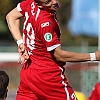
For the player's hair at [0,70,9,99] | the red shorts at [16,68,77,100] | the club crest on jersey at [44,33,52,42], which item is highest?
the club crest on jersey at [44,33,52,42]

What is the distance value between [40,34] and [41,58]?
37 cm

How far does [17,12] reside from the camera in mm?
7445

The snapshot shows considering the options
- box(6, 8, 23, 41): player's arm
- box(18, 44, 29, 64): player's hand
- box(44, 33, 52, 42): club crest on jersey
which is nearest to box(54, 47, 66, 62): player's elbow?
box(44, 33, 52, 42): club crest on jersey

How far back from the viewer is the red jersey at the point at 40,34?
6788mm

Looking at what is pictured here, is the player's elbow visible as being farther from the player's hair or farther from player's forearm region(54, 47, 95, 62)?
the player's hair

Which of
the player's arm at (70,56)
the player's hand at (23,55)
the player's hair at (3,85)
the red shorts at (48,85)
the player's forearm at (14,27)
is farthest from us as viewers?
the player's forearm at (14,27)

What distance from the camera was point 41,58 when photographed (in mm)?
7102

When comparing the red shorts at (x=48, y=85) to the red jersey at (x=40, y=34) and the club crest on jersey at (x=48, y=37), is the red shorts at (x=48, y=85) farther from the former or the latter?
the club crest on jersey at (x=48, y=37)

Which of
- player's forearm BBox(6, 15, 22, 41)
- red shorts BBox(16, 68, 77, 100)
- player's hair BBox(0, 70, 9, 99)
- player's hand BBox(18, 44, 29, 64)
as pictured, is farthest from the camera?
player's forearm BBox(6, 15, 22, 41)

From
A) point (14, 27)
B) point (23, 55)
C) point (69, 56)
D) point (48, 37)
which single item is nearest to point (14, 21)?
point (14, 27)

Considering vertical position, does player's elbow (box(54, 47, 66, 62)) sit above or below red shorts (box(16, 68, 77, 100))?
above

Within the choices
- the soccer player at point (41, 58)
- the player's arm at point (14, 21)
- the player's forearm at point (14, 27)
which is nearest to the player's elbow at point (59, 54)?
the soccer player at point (41, 58)

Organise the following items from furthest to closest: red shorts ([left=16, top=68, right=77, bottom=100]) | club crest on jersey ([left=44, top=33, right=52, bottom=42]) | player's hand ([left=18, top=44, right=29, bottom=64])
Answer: red shorts ([left=16, top=68, right=77, bottom=100]) → player's hand ([left=18, top=44, right=29, bottom=64]) → club crest on jersey ([left=44, top=33, right=52, bottom=42])

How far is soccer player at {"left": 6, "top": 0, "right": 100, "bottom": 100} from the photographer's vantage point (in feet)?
22.6
